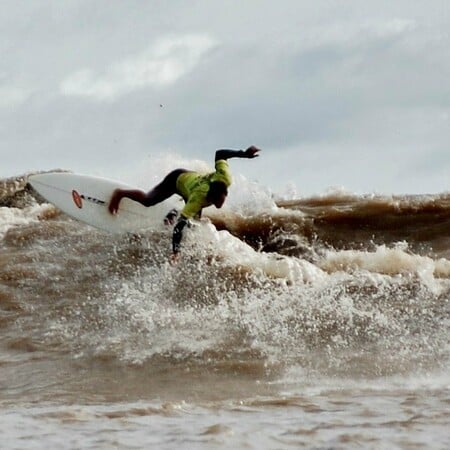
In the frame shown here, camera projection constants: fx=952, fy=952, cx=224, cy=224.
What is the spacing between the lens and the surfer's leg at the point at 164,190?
10.8 m

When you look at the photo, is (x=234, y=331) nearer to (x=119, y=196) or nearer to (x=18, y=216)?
(x=119, y=196)

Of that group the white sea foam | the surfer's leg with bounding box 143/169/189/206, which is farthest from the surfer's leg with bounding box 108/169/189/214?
the white sea foam

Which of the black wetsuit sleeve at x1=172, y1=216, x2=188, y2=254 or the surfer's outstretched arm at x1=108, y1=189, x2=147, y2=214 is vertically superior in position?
the surfer's outstretched arm at x1=108, y1=189, x2=147, y2=214

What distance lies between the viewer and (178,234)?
1005cm

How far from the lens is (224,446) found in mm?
3816

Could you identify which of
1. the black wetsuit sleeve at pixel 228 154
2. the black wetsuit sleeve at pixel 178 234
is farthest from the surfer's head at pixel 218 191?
the black wetsuit sleeve at pixel 178 234

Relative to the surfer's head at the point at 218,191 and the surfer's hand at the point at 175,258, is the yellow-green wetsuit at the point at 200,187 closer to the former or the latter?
the surfer's head at the point at 218,191

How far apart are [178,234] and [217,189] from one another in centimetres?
63

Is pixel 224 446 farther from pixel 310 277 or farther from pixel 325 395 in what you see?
pixel 310 277

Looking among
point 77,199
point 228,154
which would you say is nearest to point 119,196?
point 77,199

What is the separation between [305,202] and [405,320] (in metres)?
6.58

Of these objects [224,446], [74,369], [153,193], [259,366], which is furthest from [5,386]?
[153,193]

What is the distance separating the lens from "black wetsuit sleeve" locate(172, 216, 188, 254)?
10.0m

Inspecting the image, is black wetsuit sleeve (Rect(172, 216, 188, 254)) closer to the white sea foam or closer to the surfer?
the surfer
